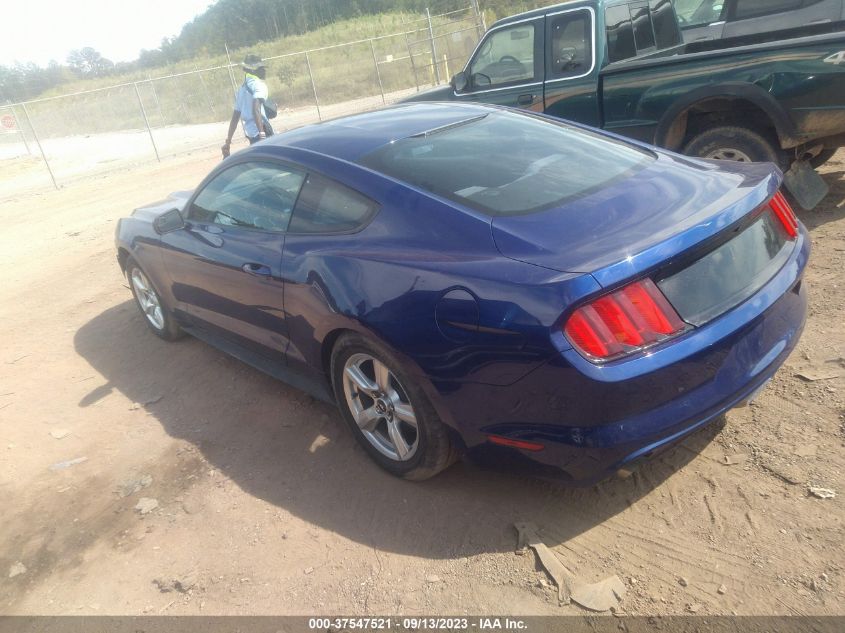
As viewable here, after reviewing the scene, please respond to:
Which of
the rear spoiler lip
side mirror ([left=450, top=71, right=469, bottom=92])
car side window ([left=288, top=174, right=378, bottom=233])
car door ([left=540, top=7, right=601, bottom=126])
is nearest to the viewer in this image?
the rear spoiler lip

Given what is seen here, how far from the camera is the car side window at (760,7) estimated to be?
24.7 feet

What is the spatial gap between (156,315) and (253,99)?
4.13 m

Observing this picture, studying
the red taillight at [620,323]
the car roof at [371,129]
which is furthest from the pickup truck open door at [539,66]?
the red taillight at [620,323]

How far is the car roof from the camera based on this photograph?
140 inches

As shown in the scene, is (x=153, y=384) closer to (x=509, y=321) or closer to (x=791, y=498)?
(x=509, y=321)

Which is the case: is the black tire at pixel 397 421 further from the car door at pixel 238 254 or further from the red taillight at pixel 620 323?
the red taillight at pixel 620 323

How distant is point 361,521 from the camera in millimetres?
3168

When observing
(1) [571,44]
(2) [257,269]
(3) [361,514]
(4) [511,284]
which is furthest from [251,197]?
(1) [571,44]

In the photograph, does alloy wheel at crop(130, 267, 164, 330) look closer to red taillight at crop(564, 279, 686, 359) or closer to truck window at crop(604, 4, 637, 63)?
red taillight at crop(564, 279, 686, 359)

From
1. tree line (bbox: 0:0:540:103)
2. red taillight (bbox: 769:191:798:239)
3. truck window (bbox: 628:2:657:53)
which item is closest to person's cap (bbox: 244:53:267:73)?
truck window (bbox: 628:2:657:53)

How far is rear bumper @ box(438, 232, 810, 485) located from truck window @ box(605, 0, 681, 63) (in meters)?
4.55

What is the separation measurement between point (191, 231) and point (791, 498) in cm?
359

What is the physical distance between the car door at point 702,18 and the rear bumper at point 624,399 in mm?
6214

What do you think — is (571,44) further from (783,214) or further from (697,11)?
(783,214)
